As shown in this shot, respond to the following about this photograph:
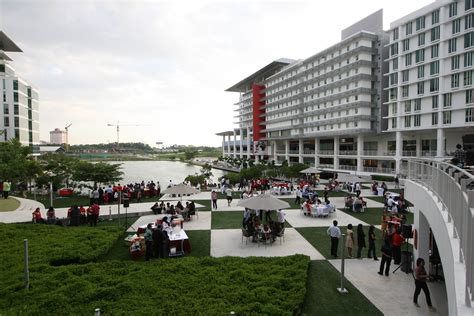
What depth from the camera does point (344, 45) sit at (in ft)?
180

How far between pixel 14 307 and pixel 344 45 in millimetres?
58727

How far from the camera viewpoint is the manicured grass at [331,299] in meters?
8.15

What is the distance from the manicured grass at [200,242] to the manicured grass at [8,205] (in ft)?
49.5

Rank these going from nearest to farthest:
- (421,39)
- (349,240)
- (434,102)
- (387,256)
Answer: (387,256)
(349,240)
(434,102)
(421,39)

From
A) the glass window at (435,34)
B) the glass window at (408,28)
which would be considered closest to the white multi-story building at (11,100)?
the glass window at (408,28)

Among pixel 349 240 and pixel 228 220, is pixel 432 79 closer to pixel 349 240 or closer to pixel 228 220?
pixel 228 220

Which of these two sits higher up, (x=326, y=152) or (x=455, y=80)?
(x=455, y=80)

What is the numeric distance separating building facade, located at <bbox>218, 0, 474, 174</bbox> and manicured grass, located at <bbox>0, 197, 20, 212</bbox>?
134 ft

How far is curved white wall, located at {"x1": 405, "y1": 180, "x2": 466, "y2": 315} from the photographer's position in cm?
474

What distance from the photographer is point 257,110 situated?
3524 inches

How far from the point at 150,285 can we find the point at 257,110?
3261 inches

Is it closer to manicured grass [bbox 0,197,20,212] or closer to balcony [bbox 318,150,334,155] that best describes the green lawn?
manicured grass [bbox 0,197,20,212]

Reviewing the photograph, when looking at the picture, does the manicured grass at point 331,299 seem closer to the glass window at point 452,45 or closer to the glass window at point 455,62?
the glass window at point 455,62

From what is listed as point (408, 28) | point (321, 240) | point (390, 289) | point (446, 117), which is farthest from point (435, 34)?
point (390, 289)
